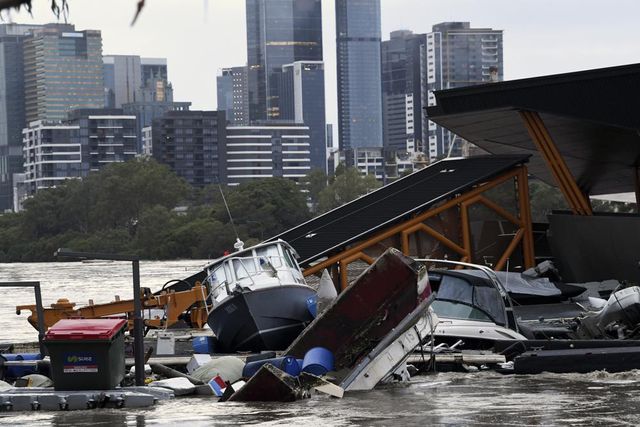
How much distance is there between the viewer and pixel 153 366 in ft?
82.0

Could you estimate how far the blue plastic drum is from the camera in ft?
77.0

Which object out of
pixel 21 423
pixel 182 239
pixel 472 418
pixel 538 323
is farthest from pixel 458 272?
pixel 182 239

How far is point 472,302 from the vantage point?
26703 millimetres

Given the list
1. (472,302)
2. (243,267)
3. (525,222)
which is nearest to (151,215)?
(525,222)

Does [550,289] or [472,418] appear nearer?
[472,418]

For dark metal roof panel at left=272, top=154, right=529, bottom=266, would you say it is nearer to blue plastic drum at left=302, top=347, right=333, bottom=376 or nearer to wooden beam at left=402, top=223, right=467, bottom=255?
wooden beam at left=402, top=223, right=467, bottom=255

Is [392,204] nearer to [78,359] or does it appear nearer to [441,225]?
[441,225]

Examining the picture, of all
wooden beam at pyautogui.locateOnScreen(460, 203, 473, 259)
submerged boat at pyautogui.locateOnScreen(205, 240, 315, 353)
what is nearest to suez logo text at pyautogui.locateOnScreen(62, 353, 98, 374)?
submerged boat at pyautogui.locateOnScreen(205, 240, 315, 353)

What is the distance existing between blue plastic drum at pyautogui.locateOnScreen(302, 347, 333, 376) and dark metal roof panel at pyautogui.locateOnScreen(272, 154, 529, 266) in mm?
11688

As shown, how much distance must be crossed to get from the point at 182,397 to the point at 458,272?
22.5ft

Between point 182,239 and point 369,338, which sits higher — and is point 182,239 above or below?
below

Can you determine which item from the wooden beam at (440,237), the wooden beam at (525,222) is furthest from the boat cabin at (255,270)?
the wooden beam at (525,222)

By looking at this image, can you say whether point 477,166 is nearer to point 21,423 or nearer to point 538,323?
point 538,323

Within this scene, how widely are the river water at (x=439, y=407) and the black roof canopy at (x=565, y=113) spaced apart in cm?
1226
